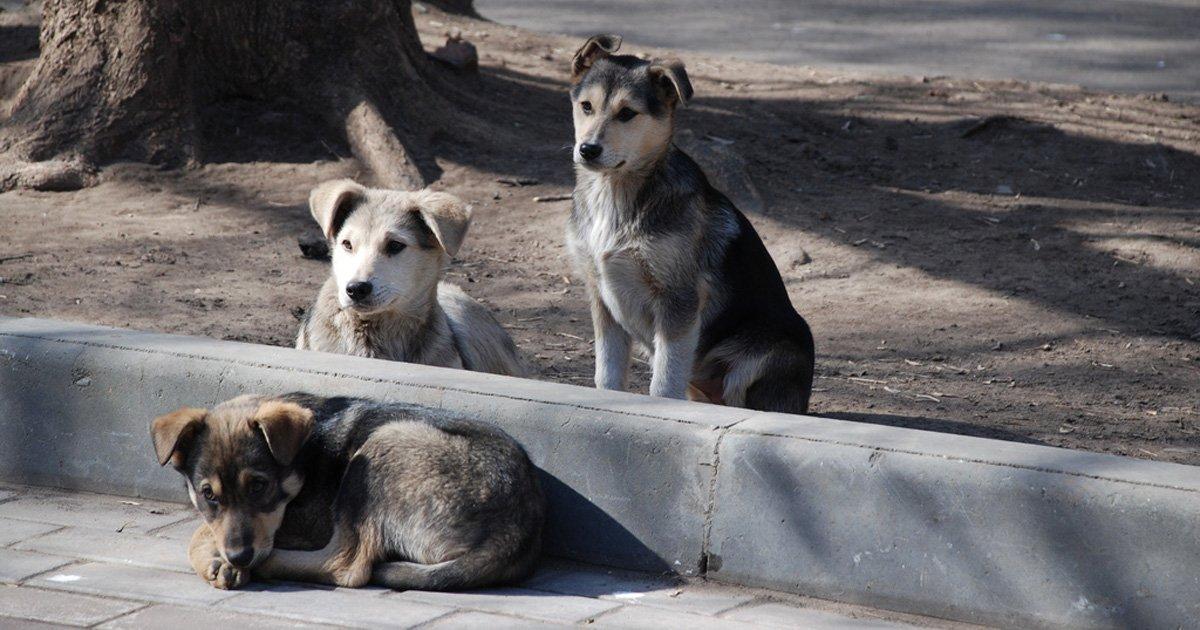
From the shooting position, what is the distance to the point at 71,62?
9266 millimetres

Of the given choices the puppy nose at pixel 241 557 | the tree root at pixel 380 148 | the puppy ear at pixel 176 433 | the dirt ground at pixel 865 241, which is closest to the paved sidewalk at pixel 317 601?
the puppy nose at pixel 241 557

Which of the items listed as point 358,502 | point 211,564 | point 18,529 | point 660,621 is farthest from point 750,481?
point 18,529

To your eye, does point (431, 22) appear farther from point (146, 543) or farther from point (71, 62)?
point (146, 543)

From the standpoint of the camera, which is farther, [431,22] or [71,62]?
[431,22]

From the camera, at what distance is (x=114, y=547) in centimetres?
500

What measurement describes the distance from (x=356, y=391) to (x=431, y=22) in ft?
28.5

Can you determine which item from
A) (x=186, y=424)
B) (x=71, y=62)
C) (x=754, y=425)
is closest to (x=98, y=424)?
(x=186, y=424)

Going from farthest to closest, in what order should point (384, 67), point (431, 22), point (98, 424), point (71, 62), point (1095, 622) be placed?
1. point (431, 22)
2. point (384, 67)
3. point (71, 62)
4. point (98, 424)
5. point (1095, 622)

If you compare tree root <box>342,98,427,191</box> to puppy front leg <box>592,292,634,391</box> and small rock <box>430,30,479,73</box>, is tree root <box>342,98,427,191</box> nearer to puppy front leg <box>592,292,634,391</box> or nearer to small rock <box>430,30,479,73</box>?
small rock <box>430,30,479,73</box>

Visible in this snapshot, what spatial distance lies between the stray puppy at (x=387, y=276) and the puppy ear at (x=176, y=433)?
1032mm

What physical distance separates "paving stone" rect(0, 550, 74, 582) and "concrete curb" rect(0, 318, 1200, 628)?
0.66 m

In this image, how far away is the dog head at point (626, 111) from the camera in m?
6.10

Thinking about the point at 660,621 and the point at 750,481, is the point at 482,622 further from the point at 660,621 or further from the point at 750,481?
the point at 750,481

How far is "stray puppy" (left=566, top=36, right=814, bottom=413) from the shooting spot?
616 centimetres
